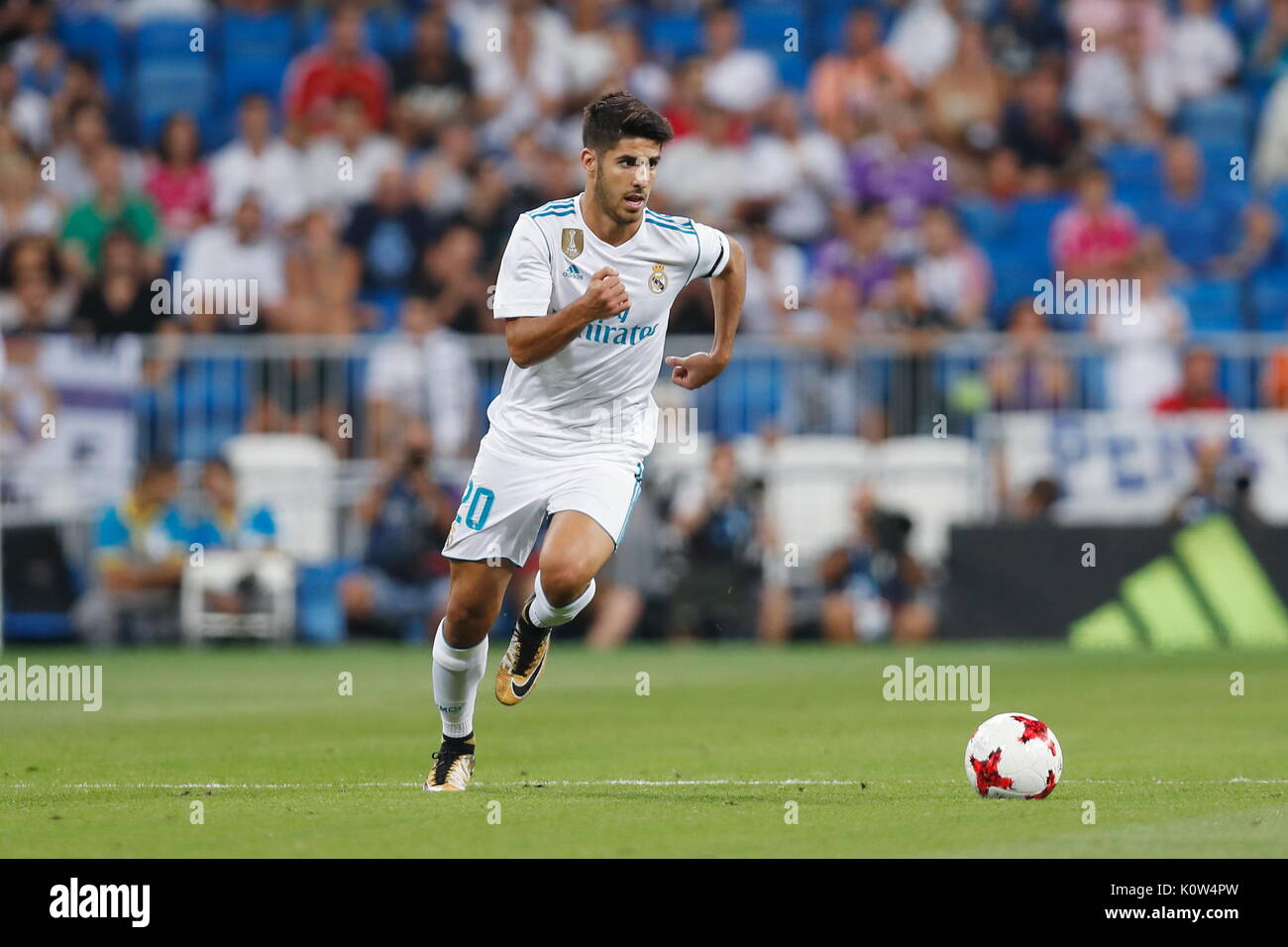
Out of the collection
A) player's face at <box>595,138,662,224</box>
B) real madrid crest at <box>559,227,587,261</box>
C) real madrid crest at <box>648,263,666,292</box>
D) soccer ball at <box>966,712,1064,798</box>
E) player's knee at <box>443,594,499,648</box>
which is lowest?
soccer ball at <box>966,712,1064,798</box>

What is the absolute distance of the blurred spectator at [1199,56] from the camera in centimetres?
2377

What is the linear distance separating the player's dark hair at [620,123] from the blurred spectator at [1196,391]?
10968mm

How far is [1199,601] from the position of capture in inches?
725

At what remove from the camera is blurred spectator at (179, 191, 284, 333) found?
20859 millimetres

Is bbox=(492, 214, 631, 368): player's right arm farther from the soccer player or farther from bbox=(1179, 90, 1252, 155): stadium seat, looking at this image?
bbox=(1179, 90, 1252, 155): stadium seat

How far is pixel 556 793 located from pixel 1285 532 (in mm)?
10770

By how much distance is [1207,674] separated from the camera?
613 inches

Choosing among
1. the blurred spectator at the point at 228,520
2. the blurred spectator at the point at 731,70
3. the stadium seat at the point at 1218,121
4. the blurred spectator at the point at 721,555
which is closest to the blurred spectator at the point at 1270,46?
the stadium seat at the point at 1218,121

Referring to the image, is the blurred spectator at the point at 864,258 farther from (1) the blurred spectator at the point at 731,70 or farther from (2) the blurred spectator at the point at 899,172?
(1) the blurred spectator at the point at 731,70

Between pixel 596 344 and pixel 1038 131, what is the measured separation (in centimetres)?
1459

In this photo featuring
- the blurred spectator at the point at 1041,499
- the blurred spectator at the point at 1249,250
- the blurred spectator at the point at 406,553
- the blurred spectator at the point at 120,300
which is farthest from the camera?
the blurred spectator at the point at 1249,250

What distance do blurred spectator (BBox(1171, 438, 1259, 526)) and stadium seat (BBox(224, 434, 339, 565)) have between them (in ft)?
24.3

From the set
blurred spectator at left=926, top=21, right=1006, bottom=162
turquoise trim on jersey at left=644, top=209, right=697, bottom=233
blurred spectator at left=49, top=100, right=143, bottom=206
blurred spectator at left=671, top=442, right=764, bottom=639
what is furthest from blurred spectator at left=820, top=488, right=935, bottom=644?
turquoise trim on jersey at left=644, top=209, right=697, bottom=233
